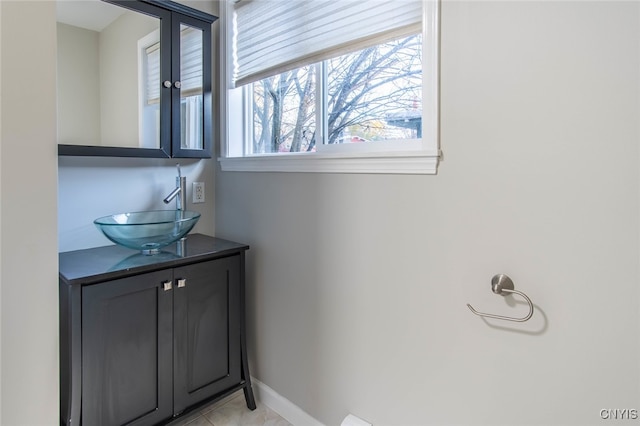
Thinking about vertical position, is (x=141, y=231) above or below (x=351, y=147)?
below

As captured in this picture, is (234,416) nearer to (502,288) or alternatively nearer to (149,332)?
(149,332)

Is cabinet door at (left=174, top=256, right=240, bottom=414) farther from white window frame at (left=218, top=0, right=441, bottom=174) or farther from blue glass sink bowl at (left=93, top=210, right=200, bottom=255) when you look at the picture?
white window frame at (left=218, top=0, right=441, bottom=174)

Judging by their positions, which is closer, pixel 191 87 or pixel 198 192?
pixel 191 87

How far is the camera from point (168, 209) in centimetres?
182

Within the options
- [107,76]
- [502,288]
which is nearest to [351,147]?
[502,288]

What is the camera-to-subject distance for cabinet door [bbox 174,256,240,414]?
57.6 inches

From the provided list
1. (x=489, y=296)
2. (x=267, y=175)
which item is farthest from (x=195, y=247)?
(x=489, y=296)

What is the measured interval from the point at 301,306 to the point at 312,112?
0.91m

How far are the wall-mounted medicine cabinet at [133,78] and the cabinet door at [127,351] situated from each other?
0.64m

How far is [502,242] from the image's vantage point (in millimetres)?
1029

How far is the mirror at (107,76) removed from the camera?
1445 mm

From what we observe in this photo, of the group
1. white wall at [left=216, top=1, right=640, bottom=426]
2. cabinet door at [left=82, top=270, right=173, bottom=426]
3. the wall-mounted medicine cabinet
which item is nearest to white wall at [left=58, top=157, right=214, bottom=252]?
the wall-mounted medicine cabinet

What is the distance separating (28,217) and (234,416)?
1.30 m

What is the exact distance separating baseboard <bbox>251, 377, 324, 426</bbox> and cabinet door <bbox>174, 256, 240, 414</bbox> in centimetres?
18
